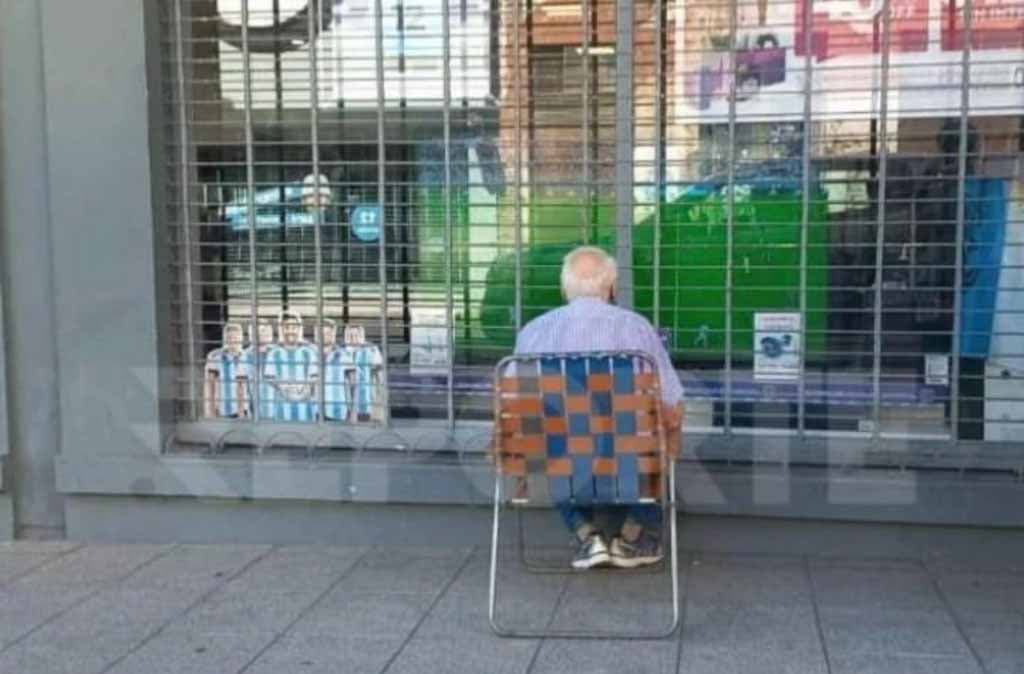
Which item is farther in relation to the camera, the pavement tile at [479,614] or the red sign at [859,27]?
the red sign at [859,27]

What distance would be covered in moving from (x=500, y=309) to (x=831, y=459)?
159 cm

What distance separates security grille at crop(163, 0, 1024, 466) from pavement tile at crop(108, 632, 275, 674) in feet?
4.59

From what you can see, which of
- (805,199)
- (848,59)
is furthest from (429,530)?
(848,59)

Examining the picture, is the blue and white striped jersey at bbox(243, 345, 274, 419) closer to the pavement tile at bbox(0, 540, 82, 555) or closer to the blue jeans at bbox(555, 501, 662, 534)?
the pavement tile at bbox(0, 540, 82, 555)

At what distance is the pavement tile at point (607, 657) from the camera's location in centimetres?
409

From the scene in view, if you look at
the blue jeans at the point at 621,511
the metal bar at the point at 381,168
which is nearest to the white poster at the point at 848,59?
the metal bar at the point at 381,168

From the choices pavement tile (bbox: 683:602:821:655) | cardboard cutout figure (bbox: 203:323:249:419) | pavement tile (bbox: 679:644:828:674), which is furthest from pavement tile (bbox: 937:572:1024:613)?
cardboard cutout figure (bbox: 203:323:249:419)

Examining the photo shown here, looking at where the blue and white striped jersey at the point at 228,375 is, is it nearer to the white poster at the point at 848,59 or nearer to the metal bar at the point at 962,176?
the white poster at the point at 848,59

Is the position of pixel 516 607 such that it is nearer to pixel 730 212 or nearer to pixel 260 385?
pixel 260 385

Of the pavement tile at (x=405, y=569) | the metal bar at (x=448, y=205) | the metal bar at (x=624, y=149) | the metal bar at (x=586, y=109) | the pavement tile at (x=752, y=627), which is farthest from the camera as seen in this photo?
the metal bar at (x=448, y=205)

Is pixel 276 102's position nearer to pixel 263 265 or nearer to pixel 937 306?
pixel 263 265

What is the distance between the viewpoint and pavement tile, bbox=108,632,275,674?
4156mm

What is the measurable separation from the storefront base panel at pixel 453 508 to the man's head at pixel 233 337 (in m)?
0.58

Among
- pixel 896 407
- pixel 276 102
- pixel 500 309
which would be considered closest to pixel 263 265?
pixel 276 102
